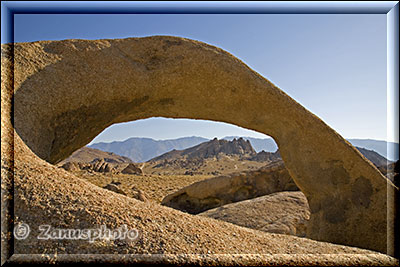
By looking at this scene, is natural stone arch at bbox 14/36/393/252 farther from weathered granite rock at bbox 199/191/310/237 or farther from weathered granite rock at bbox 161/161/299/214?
weathered granite rock at bbox 161/161/299/214

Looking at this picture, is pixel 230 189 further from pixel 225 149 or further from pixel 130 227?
pixel 225 149

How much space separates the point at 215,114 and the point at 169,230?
330 centimetres

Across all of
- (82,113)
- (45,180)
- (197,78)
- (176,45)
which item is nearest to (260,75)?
(197,78)

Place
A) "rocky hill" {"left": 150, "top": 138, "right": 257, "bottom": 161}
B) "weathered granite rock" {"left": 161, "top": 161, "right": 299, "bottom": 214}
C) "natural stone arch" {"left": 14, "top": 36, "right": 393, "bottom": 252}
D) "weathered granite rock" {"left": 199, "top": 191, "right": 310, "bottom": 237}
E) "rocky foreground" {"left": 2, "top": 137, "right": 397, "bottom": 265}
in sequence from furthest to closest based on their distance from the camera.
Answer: "rocky hill" {"left": 150, "top": 138, "right": 257, "bottom": 161}
"weathered granite rock" {"left": 161, "top": 161, "right": 299, "bottom": 214}
"weathered granite rock" {"left": 199, "top": 191, "right": 310, "bottom": 237}
"natural stone arch" {"left": 14, "top": 36, "right": 393, "bottom": 252}
"rocky foreground" {"left": 2, "top": 137, "right": 397, "bottom": 265}

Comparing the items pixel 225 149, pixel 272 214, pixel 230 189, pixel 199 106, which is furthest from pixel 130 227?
pixel 225 149

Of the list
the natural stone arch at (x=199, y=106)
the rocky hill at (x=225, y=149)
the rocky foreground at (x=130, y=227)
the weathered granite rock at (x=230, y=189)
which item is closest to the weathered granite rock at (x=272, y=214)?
the natural stone arch at (x=199, y=106)

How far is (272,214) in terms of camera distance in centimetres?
520

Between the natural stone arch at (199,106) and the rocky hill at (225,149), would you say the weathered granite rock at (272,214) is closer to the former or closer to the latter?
the natural stone arch at (199,106)

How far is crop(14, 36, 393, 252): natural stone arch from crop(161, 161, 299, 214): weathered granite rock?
330cm

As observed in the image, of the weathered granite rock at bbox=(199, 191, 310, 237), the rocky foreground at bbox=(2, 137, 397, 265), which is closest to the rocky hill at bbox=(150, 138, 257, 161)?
the weathered granite rock at bbox=(199, 191, 310, 237)

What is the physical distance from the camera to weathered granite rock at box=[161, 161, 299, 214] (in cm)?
755

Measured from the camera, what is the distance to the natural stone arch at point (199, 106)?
3033 mm

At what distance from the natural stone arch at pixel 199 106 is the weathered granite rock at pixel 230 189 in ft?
10.8

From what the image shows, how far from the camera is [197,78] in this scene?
3.98 meters
